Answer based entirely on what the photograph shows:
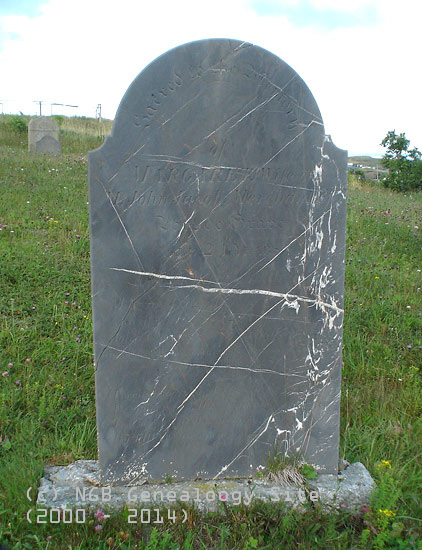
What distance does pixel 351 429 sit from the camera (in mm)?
3064

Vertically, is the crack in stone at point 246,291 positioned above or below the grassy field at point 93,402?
above

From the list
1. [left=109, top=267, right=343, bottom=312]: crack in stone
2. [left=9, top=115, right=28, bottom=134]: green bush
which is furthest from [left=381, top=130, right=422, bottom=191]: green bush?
[left=109, top=267, right=343, bottom=312]: crack in stone

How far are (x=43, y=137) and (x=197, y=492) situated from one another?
11.6 metres

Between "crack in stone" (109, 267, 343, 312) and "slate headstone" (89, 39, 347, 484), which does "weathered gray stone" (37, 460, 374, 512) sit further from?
"crack in stone" (109, 267, 343, 312)

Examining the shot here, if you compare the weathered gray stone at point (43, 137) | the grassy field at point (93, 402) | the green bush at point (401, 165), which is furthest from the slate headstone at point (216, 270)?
the green bush at point (401, 165)

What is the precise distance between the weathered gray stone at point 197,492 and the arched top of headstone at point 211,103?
156 cm

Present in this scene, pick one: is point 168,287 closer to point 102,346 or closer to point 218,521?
point 102,346

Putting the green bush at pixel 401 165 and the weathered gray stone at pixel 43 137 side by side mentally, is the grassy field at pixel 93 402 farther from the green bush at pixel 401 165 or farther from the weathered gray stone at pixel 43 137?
the green bush at pixel 401 165

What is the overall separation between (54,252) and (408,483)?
4048 millimetres

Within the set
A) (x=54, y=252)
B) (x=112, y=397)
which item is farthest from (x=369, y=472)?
(x=54, y=252)

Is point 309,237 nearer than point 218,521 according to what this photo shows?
No

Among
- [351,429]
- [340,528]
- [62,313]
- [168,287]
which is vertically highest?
[168,287]

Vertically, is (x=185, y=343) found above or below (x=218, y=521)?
above

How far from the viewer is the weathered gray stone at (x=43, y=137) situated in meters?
12.5
